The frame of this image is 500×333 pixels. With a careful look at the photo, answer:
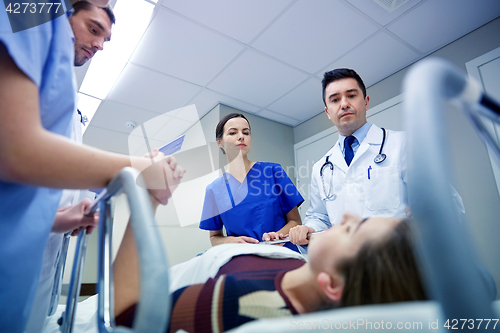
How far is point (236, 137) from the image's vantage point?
178 centimetres

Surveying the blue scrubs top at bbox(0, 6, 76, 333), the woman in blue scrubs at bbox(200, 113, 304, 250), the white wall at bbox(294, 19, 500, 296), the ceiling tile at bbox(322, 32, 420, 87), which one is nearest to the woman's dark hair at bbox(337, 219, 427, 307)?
the blue scrubs top at bbox(0, 6, 76, 333)

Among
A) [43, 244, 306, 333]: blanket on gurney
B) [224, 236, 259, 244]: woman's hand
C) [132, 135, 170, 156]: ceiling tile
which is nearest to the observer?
[43, 244, 306, 333]: blanket on gurney

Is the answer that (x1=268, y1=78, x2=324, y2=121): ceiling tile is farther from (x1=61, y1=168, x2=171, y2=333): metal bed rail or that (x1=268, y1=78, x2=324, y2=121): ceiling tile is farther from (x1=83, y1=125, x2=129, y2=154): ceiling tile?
(x1=61, y1=168, x2=171, y2=333): metal bed rail

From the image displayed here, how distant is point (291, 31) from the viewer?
6.73 ft

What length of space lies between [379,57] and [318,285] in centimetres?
229

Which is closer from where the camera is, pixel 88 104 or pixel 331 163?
pixel 331 163

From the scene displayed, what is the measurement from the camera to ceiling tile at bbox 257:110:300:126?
3207mm

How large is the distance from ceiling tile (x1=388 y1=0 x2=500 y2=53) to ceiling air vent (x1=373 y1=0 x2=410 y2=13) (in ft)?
0.49

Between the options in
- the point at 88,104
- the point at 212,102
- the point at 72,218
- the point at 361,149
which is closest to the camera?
the point at 72,218

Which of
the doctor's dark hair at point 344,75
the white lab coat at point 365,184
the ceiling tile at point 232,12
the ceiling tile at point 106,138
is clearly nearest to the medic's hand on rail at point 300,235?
the white lab coat at point 365,184

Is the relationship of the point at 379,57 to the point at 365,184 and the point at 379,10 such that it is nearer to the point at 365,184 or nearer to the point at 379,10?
the point at 379,10

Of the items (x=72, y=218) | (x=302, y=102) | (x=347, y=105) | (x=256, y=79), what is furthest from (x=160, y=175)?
(x=302, y=102)

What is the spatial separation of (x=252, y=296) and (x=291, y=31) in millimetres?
1950

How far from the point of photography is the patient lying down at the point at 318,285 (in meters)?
0.54
